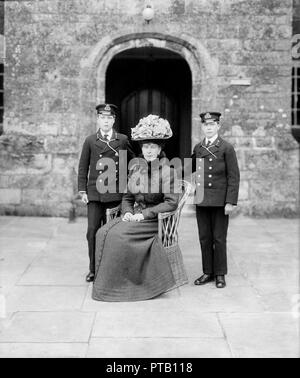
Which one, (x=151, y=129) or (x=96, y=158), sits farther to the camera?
(x=96, y=158)

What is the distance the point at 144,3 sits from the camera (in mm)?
9305

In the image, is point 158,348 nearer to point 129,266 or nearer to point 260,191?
point 129,266

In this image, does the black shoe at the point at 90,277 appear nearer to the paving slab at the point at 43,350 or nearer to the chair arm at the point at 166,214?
the chair arm at the point at 166,214

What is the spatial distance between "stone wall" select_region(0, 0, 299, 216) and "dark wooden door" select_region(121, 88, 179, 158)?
94.9 inches

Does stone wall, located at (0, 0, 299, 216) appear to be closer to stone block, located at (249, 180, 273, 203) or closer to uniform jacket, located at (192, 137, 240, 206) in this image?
stone block, located at (249, 180, 273, 203)

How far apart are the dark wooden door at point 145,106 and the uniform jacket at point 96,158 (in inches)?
250

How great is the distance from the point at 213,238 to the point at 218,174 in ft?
1.99

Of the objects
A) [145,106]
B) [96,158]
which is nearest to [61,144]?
[145,106]

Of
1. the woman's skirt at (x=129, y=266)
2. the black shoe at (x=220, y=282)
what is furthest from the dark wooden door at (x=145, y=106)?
the woman's skirt at (x=129, y=266)

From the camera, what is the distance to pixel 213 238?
5.29 metres

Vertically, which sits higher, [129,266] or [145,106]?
[145,106]

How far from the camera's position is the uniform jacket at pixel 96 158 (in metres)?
5.35

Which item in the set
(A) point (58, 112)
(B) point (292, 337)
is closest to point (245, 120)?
(A) point (58, 112)

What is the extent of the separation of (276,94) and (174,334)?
6425 millimetres
